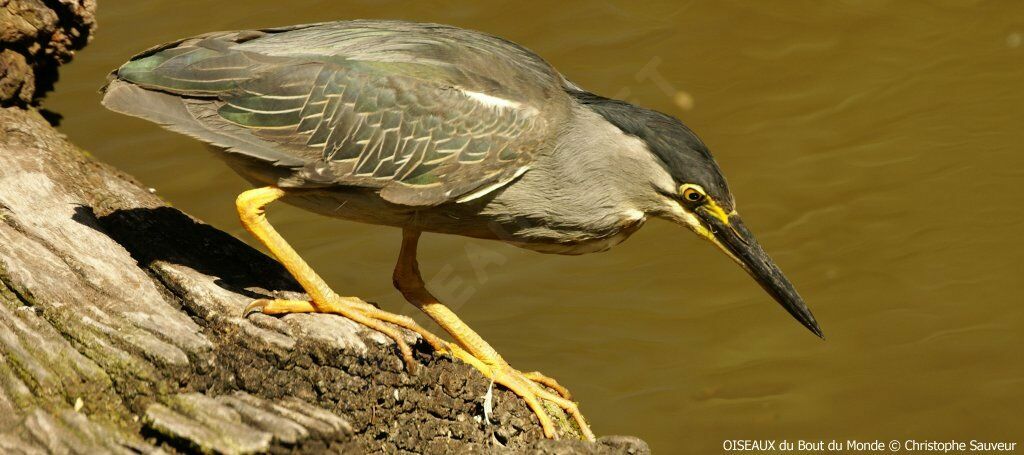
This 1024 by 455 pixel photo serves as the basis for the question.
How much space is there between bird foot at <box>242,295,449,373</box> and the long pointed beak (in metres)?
1.39

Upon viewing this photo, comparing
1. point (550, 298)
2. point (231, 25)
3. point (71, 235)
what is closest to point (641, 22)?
point (550, 298)

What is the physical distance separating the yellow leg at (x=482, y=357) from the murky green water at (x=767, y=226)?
6.29ft

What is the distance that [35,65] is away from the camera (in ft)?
20.2

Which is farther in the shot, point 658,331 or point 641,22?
point 641,22

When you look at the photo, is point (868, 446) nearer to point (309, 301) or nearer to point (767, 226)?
point (767, 226)

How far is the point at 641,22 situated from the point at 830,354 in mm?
3331

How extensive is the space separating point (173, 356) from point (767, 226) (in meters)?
5.08

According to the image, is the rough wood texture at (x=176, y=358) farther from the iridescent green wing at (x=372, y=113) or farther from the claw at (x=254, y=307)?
the iridescent green wing at (x=372, y=113)

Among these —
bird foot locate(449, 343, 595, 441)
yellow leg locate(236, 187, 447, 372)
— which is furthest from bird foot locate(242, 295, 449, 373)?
bird foot locate(449, 343, 595, 441)

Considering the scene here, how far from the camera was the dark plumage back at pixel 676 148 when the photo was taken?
16.8 ft

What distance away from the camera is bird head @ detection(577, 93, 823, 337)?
5.15m

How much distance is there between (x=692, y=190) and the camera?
17.0ft

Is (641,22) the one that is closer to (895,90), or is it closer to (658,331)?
(895,90)

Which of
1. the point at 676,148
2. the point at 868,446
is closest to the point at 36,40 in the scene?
the point at 676,148
